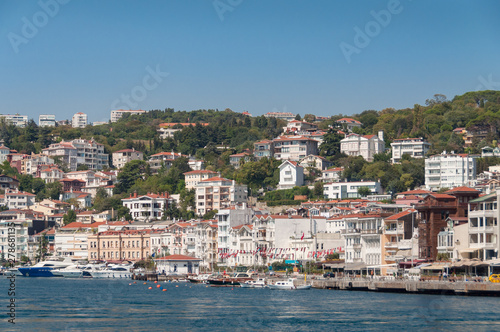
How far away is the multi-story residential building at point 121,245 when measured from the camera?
429ft

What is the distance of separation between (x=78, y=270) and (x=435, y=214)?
2389 inches

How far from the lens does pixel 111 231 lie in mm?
135125

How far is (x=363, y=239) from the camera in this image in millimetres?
88688

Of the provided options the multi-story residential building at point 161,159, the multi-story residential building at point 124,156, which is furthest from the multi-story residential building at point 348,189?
the multi-story residential building at point 124,156

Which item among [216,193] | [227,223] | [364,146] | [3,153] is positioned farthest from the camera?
[3,153]

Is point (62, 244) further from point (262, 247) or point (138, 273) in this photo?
point (262, 247)

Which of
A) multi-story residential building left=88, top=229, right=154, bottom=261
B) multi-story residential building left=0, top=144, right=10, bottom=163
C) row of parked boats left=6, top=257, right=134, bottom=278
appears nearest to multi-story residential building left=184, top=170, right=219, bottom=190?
multi-story residential building left=88, top=229, right=154, bottom=261

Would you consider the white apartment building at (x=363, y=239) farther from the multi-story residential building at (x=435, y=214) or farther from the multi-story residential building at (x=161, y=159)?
the multi-story residential building at (x=161, y=159)

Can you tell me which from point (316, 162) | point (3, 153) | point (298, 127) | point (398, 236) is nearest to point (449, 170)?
point (316, 162)

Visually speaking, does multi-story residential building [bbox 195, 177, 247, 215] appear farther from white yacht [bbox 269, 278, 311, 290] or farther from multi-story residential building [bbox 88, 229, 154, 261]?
white yacht [bbox 269, 278, 311, 290]

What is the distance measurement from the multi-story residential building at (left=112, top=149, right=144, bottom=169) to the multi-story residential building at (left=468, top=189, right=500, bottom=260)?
120686 mm

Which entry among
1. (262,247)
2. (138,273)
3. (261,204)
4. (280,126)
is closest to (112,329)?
(262,247)

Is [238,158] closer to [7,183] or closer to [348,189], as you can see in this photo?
[348,189]

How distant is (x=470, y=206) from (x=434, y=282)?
1051 centimetres
